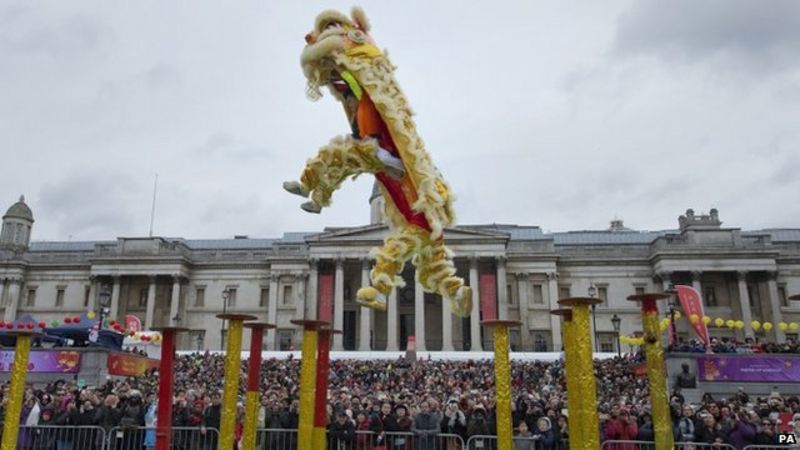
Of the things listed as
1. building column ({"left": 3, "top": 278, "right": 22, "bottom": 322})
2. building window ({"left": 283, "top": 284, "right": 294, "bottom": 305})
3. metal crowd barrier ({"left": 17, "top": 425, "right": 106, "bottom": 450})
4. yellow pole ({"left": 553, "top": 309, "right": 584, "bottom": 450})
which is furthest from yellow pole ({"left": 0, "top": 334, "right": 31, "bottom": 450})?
building column ({"left": 3, "top": 278, "right": 22, "bottom": 322})

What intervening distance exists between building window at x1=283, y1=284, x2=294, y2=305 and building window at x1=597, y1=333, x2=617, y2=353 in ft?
96.3

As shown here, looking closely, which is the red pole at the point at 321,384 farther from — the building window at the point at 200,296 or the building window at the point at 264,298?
the building window at the point at 200,296

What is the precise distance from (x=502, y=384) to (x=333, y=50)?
13.8ft

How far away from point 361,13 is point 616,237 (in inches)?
2616

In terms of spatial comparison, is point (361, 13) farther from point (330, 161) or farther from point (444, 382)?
point (444, 382)

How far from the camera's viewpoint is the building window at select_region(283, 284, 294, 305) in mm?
60625

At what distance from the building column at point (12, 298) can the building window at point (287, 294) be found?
27.3 m

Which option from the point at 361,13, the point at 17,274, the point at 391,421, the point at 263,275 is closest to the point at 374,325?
the point at 263,275

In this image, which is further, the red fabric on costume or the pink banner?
the pink banner

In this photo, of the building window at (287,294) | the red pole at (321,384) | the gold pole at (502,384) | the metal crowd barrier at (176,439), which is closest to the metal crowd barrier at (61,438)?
the metal crowd barrier at (176,439)

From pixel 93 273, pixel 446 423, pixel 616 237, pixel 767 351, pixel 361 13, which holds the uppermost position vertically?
pixel 616 237

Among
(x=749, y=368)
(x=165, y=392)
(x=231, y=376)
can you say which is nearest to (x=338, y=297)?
(x=749, y=368)

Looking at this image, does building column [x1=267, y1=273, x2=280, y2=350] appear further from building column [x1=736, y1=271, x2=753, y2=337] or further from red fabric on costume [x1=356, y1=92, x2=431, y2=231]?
red fabric on costume [x1=356, y1=92, x2=431, y2=231]

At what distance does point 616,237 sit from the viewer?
6894 centimetres
